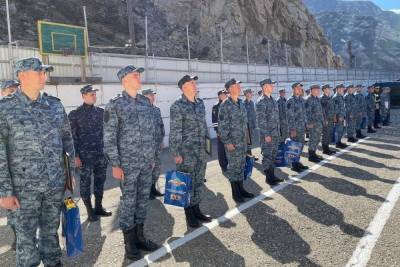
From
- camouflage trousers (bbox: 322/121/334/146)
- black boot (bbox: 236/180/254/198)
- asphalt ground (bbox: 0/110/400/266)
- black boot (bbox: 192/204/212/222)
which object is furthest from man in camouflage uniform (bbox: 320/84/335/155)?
black boot (bbox: 192/204/212/222)

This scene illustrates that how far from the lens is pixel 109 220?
570cm

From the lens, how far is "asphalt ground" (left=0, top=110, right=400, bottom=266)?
13.5 ft

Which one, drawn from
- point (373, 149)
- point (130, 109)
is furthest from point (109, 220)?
point (373, 149)

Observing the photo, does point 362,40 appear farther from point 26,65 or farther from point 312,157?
point 26,65

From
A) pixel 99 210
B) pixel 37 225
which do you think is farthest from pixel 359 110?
pixel 37 225

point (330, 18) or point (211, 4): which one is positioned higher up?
point (330, 18)

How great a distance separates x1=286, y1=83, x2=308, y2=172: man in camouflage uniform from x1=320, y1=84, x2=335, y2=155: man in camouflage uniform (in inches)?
61.4

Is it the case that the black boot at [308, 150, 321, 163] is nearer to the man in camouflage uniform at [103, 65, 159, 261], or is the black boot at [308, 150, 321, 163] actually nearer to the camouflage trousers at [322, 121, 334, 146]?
the camouflage trousers at [322, 121, 334, 146]

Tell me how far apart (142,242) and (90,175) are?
1.87 meters

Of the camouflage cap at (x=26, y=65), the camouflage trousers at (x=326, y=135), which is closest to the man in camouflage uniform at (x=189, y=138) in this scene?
the camouflage cap at (x=26, y=65)

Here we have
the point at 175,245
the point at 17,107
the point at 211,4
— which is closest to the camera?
the point at 17,107

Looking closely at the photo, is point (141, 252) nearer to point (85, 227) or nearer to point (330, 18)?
point (85, 227)

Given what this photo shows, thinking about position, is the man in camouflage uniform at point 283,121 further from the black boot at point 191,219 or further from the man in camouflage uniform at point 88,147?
the man in camouflage uniform at point 88,147

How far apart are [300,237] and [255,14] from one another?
35925mm
